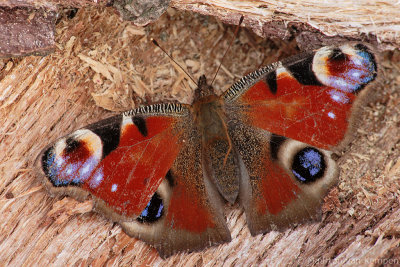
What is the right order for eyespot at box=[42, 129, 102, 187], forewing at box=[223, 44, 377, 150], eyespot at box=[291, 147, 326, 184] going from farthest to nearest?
eyespot at box=[291, 147, 326, 184], forewing at box=[223, 44, 377, 150], eyespot at box=[42, 129, 102, 187]

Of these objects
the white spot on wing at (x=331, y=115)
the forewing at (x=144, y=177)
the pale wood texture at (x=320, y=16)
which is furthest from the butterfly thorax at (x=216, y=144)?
the white spot on wing at (x=331, y=115)

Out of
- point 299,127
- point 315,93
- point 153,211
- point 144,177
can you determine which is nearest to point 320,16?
point 315,93

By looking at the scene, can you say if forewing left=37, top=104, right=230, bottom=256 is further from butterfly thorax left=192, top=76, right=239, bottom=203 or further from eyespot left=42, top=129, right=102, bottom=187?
butterfly thorax left=192, top=76, right=239, bottom=203

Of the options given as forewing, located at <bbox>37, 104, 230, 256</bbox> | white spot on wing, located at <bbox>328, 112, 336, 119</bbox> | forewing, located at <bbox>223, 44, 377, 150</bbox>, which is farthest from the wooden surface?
white spot on wing, located at <bbox>328, 112, 336, 119</bbox>

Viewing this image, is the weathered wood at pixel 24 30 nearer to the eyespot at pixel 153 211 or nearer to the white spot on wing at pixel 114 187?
the white spot on wing at pixel 114 187

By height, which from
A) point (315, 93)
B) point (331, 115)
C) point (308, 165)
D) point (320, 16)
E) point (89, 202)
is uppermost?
point (320, 16)

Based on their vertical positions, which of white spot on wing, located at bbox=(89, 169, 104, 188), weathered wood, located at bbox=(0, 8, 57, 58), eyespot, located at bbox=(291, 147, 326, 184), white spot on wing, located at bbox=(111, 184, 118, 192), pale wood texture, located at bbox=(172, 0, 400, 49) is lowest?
white spot on wing, located at bbox=(111, 184, 118, 192)

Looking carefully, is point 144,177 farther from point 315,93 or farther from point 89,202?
point 315,93
